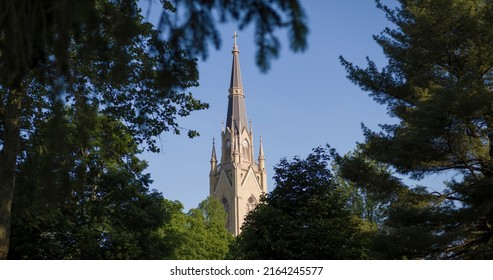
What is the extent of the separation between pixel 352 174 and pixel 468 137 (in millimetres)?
Answer: 3698

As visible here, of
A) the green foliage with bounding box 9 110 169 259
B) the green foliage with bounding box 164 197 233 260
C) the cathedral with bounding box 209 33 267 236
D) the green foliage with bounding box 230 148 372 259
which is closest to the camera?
the green foliage with bounding box 230 148 372 259

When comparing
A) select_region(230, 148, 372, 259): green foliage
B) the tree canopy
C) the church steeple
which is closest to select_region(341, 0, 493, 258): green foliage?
select_region(230, 148, 372, 259): green foliage

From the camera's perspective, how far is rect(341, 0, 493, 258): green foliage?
15.9m

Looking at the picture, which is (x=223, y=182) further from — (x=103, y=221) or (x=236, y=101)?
(x=103, y=221)

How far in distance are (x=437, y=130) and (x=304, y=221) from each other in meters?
6.28

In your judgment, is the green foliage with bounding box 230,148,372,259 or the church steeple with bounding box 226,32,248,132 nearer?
the green foliage with bounding box 230,148,372,259

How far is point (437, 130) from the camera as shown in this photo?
1591cm

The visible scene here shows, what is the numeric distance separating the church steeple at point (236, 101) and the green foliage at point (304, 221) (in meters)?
72.3

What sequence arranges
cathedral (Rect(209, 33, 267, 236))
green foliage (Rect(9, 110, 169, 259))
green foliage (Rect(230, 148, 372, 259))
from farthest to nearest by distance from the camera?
cathedral (Rect(209, 33, 267, 236)) → green foliage (Rect(9, 110, 169, 259)) → green foliage (Rect(230, 148, 372, 259))

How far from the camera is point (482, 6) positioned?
18328 mm

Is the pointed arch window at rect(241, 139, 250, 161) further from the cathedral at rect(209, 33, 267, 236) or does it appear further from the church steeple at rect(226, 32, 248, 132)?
the church steeple at rect(226, 32, 248, 132)

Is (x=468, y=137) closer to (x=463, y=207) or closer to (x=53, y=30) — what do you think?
(x=463, y=207)

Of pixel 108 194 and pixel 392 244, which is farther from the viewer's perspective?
pixel 108 194
